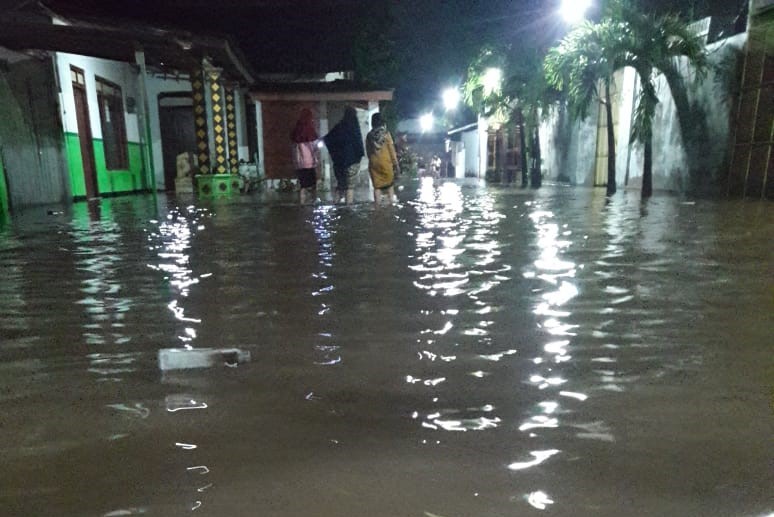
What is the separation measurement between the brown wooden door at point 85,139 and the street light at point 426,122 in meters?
27.5

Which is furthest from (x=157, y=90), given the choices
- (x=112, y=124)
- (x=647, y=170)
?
(x=647, y=170)

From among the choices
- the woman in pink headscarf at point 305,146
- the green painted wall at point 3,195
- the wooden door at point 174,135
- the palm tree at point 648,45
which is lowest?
the green painted wall at point 3,195

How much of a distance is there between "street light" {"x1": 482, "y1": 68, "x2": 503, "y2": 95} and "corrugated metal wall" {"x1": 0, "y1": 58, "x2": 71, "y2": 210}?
11.9 m

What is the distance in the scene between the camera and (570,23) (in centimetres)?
1278

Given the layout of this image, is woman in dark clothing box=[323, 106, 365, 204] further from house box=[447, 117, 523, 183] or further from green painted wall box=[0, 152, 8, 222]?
house box=[447, 117, 523, 183]

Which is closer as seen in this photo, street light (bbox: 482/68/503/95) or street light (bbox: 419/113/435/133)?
street light (bbox: 482/68/503/95)

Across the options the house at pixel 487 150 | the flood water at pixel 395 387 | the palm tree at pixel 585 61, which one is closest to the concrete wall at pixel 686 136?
the palm tree at pixel 585 61

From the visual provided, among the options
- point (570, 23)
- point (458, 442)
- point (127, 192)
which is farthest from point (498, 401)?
point (127, 192)

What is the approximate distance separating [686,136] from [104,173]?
45.0 ft

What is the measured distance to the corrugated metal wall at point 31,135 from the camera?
9.82 m

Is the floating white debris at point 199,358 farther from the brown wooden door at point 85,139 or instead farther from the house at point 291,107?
the house at point 291,107

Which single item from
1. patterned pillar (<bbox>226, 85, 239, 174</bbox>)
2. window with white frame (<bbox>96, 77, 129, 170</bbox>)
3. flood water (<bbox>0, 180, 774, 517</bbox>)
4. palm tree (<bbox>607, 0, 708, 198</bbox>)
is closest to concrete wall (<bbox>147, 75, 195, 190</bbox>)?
patterned pillar (<bbox>226, 85, 239, 174</bbox>)

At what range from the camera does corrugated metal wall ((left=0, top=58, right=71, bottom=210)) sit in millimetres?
9820

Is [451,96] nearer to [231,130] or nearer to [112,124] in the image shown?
[231,130]
